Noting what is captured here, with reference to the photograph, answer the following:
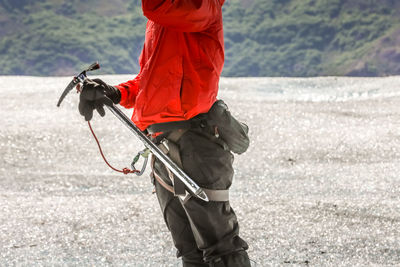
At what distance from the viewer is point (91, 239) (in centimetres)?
450

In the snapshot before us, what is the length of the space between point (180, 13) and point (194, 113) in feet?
1.35

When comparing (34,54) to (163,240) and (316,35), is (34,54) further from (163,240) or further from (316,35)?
(163,240)

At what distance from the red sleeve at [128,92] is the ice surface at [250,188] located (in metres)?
1.55

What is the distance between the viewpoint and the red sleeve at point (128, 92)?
2.64m

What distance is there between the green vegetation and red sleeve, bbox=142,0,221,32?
95.2 m

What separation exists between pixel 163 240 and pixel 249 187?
2.19 meters

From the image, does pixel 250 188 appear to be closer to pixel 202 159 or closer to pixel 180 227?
pixel 180 227

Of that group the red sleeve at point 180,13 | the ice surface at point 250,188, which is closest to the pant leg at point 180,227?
the red sleeve at point 180,13

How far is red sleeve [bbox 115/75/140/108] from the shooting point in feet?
8.66

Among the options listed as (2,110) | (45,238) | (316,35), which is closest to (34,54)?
(316,35)

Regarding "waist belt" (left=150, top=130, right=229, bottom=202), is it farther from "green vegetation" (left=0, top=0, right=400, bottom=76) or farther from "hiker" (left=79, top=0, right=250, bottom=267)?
"green vegetation" (left=0, top=0, right=400, bottom=76)

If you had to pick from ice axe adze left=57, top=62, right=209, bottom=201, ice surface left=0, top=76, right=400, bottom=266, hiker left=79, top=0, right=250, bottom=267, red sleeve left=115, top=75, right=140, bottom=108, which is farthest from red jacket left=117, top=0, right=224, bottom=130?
ice surface left=0, top=76, right=400, bottom=266

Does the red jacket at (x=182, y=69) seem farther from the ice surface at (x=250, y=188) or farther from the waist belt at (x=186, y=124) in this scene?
the ice surface at (x=250, y=188)

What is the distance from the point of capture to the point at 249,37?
11844 centimetres
